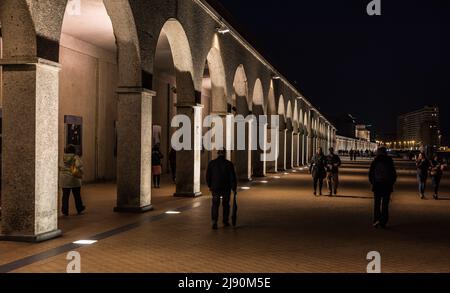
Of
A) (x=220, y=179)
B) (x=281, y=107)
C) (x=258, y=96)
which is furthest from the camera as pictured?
(x=281, y=107)

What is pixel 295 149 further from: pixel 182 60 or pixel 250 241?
pixel 250 241

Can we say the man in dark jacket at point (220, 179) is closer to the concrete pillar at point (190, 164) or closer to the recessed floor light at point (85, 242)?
the recessed floor light at point (85, 242)

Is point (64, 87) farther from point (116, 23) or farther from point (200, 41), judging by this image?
point (116, 23)

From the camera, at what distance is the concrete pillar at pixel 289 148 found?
40775 millimetres

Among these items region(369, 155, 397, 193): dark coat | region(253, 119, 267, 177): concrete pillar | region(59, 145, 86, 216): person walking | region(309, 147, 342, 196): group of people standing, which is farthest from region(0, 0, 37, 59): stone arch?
region(253, 119, 267, 177): concrete pillar

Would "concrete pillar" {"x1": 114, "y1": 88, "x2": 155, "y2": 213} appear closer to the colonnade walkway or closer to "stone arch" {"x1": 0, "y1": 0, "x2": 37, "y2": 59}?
the colonnade walkway

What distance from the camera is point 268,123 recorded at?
32.2m

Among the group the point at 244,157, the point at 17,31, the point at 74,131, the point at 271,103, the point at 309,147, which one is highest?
the point at 271,103

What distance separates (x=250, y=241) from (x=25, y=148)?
3982 millimetres

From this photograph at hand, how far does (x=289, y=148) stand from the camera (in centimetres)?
4159

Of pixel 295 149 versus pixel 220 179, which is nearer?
pixel 220 179

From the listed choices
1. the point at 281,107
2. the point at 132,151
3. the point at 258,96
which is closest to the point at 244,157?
the point at 258,96

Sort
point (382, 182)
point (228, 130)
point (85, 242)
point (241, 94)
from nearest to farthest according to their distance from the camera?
point (85, 242)
point (382, 182)
point (228, 130)
point (241, 94)

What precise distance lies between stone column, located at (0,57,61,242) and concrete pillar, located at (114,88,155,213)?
4.10 m
